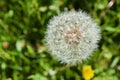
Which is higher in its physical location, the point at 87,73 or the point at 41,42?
the point at 41,42

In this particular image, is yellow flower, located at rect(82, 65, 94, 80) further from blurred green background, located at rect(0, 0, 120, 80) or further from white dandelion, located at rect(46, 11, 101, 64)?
white dandelion, located at rect(46, 11, 101, 64)

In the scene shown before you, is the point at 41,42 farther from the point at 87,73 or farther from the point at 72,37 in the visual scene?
the point at 72,37

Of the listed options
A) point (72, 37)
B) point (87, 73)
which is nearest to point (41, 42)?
point (87, 73)

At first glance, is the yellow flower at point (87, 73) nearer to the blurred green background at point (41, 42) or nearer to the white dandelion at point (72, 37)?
the blurred green background at point (41, 42)

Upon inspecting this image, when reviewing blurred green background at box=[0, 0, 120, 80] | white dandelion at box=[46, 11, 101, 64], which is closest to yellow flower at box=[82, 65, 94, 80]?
blurred green background at box=[0, 0, 120, 80]

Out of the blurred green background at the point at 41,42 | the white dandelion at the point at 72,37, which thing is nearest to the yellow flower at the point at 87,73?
the blurred green background at the point at 41,42

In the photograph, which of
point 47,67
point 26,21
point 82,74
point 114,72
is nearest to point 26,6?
point 26,21

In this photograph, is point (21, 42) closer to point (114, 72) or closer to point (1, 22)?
point (1, 22)
